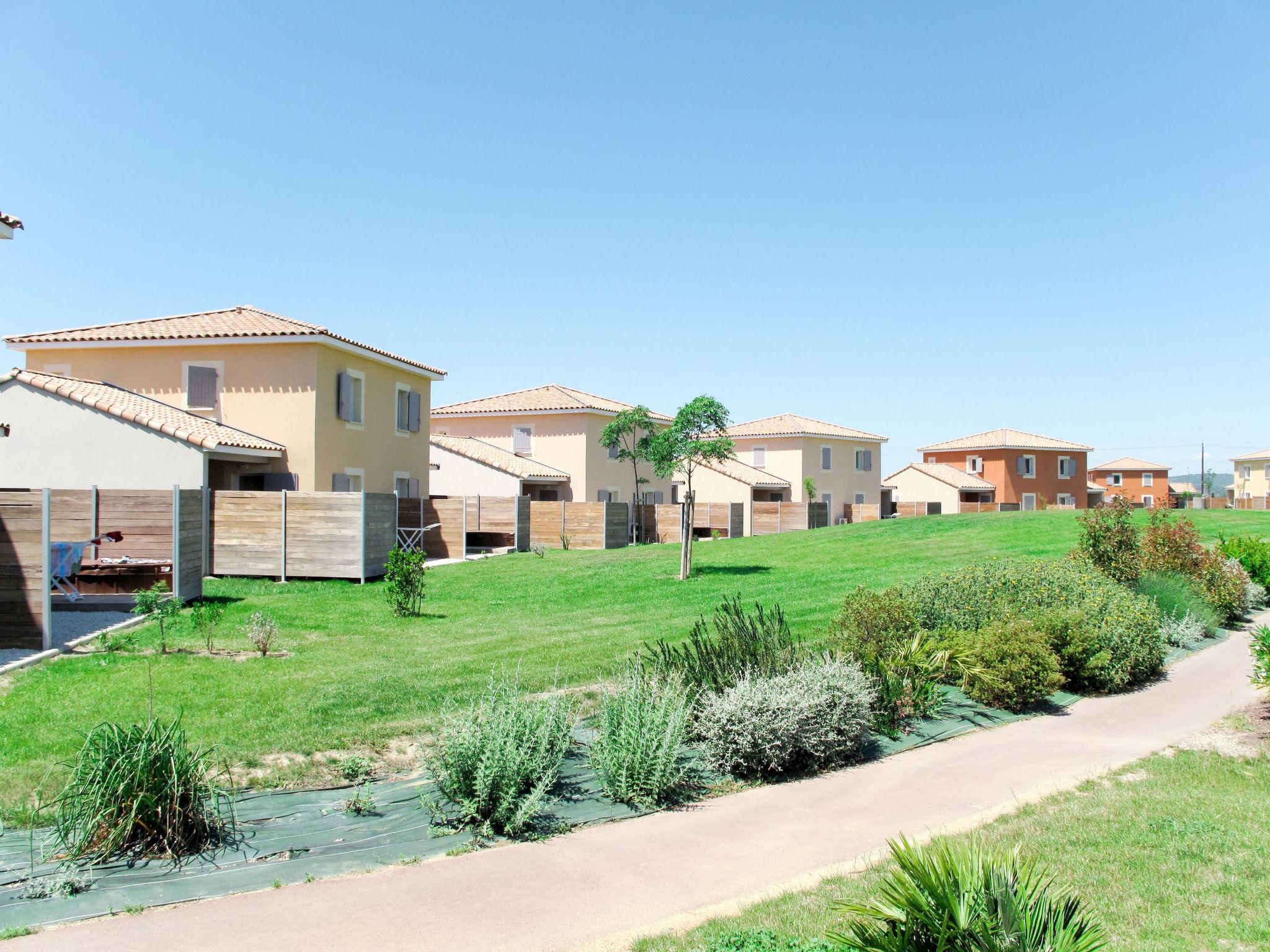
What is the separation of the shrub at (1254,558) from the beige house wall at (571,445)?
22.5 m

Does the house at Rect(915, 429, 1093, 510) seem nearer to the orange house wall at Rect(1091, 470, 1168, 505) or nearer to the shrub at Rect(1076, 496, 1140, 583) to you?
the orange house wall at Rect(1091, 470, 1168, 505)

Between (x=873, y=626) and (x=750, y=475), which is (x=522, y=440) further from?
(x=873, y=626)

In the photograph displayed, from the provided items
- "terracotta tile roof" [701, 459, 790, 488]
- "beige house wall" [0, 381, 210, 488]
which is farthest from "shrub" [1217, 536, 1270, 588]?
"terracotta tile roof" [701, 459, 790, 488]

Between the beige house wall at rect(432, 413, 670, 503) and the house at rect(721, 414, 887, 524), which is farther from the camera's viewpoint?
the house at rect(721, 414, 887, 524)

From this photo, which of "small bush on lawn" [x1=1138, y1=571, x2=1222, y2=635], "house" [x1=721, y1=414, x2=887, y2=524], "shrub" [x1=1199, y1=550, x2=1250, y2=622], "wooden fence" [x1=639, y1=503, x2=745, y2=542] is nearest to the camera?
"small bush on lawn" [x1=1138, y1=571, x2=1222, y2=635]

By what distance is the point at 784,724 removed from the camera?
7.16 m

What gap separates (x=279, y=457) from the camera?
962 inches

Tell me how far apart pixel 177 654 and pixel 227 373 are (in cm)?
1612

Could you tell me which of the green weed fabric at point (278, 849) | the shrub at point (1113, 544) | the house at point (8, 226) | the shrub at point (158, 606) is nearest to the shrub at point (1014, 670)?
the green weed fabric at point (278, 849)

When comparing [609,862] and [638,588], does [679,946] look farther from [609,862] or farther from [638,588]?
[638,588]

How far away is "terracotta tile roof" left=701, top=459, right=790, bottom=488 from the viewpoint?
48.2 meters

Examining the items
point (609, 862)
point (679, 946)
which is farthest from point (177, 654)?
point (679, 946)

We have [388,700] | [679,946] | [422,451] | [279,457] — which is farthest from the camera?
[422,451]

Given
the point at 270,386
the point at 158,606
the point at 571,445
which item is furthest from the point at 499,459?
the point at 158,606
